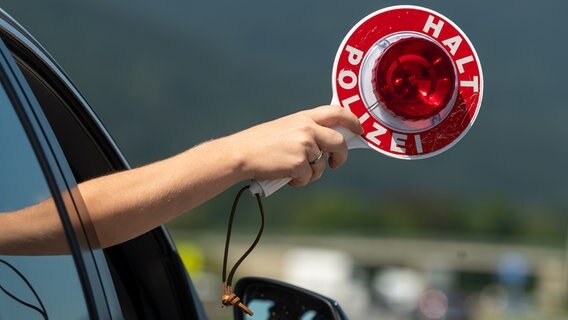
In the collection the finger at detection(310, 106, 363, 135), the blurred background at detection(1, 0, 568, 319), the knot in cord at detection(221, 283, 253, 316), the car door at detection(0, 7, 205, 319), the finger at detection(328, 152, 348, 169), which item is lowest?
the knot in cord at detection(221, 283, 253, 316)

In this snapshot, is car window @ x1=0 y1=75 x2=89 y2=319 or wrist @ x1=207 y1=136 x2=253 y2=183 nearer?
car window @ x1=0 y1=75 x2=89 y2=319

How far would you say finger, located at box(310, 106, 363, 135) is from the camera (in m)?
2.24

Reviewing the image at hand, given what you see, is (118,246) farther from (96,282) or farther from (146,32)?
(146,32)

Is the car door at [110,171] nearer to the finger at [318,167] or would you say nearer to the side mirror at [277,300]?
the side mirror at [277,300]

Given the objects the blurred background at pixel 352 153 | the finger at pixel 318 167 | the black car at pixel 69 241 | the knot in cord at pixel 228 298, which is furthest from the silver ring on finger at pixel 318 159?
the blurred background at pixel 352 153

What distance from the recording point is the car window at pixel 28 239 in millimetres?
1921

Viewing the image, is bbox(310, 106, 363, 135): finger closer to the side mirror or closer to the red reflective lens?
the red reflective lens

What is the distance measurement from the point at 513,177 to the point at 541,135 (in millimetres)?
14825

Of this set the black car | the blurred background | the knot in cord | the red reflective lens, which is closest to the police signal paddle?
the red reflective lens

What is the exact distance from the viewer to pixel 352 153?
260 feet

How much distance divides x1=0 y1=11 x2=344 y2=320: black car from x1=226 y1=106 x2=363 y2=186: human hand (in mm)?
320

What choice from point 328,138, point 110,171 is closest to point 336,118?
point 328,138

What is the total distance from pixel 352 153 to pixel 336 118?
3032 inches

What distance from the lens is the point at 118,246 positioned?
2684 mm
